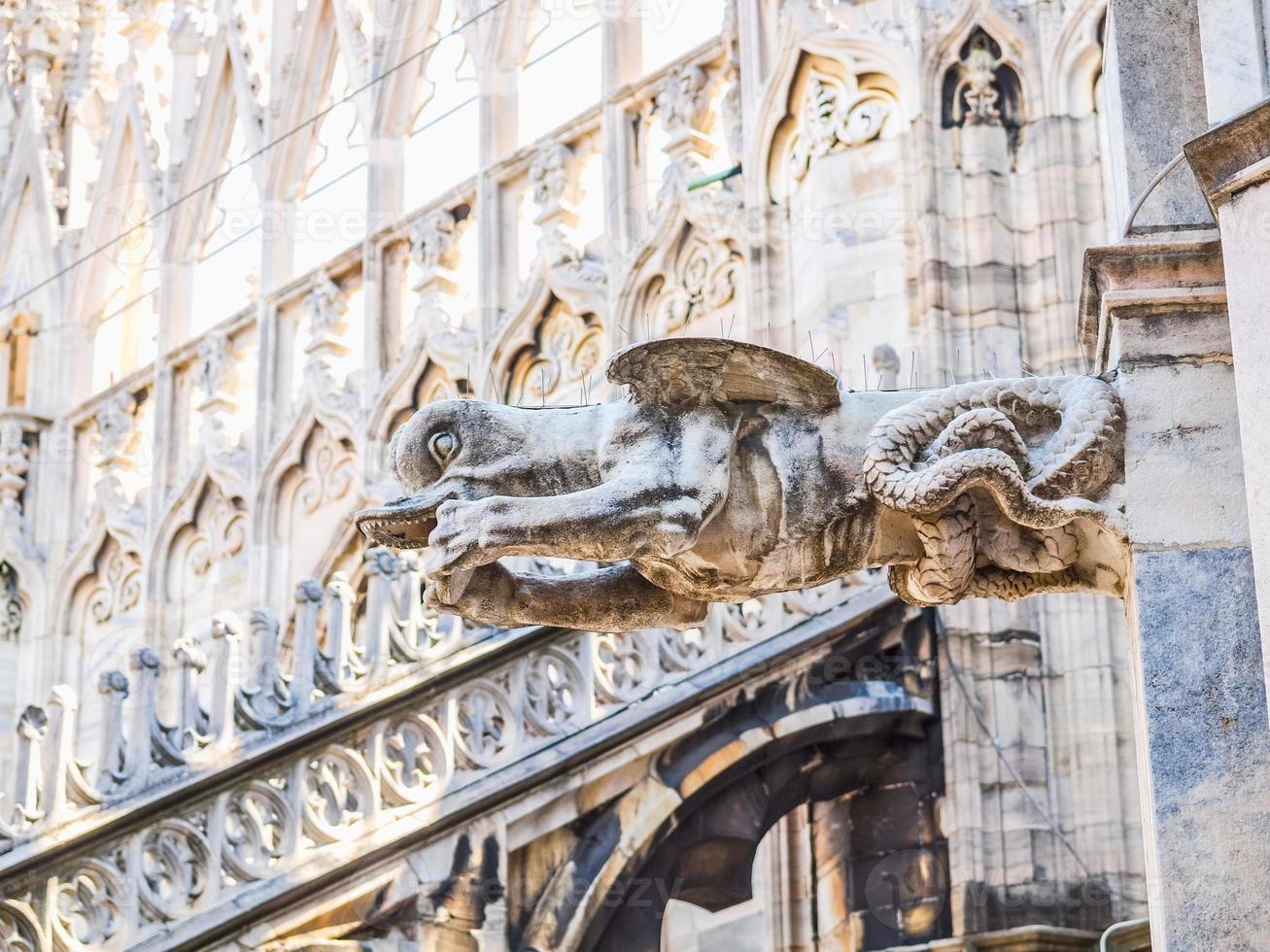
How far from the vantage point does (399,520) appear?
3.89 meters

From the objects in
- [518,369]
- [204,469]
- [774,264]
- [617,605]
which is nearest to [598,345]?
[518,369]

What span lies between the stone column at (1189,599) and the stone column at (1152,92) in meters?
0.17

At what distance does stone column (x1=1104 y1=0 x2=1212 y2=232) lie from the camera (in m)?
4.09

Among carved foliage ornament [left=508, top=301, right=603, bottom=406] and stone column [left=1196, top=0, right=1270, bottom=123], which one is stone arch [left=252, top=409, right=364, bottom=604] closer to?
carved foliage ornament [left=508, top=301, right=603, bottom=406]

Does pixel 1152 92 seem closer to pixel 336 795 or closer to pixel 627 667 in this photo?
pixel 627 667

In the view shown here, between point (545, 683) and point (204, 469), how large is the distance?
213 inches

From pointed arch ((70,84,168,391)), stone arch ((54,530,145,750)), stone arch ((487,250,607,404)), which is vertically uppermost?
pointed arch ((70,84,168,391))

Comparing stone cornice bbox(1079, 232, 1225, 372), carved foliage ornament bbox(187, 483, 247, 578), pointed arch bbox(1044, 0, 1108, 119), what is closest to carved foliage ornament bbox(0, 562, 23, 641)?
carved foliage ornament bbox(187, 483, 247, 578)

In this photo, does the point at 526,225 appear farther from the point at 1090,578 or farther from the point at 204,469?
the point at 1090,578

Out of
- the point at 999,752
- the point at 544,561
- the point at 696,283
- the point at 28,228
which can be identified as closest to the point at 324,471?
the point at 696,283

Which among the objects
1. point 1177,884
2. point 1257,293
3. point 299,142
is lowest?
point 1177,884

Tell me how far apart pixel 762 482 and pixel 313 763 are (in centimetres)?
416

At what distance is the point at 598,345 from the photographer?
36.2 feet

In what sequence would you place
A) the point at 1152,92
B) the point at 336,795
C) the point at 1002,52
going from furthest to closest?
the point at 1002,52 < the point at 336,795 < the point at 1152,92
